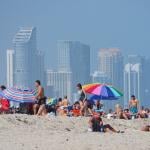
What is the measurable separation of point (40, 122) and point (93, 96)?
6.12 m

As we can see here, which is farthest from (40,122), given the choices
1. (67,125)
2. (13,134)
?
(13,134)

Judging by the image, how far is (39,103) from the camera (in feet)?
81.7

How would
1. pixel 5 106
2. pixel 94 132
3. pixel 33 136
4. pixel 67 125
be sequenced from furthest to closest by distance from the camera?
pixel 5 106 < pixel 67 125 < pixel 94 132 < pixel 33 136

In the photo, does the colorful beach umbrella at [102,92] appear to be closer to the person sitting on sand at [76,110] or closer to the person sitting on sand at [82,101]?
the person sitting on sand at [76,110]

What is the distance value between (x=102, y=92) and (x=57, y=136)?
9475mm

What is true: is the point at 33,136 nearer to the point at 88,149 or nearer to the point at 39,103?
the point at 88,149

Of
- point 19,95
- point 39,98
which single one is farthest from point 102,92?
point 39,98

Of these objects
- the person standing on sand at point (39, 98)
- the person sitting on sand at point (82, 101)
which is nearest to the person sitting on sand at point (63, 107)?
the person sitting on sand at point (82, 101)

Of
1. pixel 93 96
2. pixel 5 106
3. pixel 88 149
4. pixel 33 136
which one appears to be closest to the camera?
pixel 88 149

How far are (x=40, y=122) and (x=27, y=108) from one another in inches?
140

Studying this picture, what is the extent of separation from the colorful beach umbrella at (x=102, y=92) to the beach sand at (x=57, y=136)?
4.05 metres

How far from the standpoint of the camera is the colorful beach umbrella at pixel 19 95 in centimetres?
2611

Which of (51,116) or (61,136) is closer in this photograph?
(61,136)

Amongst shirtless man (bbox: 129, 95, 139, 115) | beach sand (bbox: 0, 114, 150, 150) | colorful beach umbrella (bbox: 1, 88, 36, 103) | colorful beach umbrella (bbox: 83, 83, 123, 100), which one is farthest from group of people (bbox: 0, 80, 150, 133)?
beach sand (bbox: 0, 114, 150, 150)
